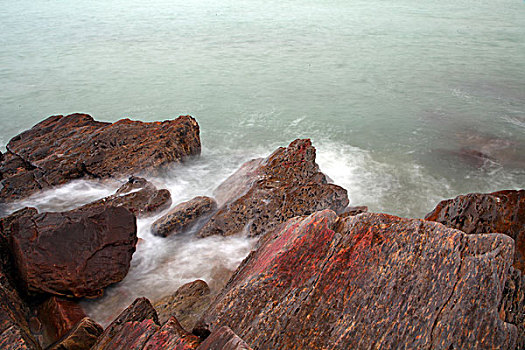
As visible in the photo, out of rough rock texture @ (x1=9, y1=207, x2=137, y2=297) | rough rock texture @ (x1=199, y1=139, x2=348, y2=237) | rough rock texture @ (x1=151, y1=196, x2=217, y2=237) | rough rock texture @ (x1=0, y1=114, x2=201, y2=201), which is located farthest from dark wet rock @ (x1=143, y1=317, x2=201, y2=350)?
rough rock texture @ (x1=0, y1=114, x2=201, y2=201)

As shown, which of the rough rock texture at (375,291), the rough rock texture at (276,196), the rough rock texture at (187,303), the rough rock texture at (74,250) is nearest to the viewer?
the rough rock texture at (375,291)

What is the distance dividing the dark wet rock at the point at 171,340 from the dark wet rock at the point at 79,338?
936 mm

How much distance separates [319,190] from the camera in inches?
326

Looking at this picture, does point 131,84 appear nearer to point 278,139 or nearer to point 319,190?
point 278,139

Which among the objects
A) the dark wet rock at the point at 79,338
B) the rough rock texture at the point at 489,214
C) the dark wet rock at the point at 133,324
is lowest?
the dark wet rock at the point at 79,338

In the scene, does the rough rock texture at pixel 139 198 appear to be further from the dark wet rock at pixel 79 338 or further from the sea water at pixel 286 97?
the dark wet rock at pixel 79 338

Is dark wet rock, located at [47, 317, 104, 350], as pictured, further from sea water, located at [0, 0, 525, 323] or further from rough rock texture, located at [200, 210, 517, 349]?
rough rock texture, located at [200, 210, 517, 349]

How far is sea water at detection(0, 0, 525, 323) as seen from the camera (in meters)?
10.0

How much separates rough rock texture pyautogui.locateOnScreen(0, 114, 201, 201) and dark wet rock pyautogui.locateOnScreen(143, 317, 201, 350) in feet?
21.0

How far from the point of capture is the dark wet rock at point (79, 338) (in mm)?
4691

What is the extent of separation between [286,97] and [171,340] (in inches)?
569

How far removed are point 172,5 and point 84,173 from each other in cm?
4331

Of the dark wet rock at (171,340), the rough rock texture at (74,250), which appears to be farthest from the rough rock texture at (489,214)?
the rough rock texture at (74,250)

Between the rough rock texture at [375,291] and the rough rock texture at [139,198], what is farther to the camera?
the rough rock texture at [139,198]
